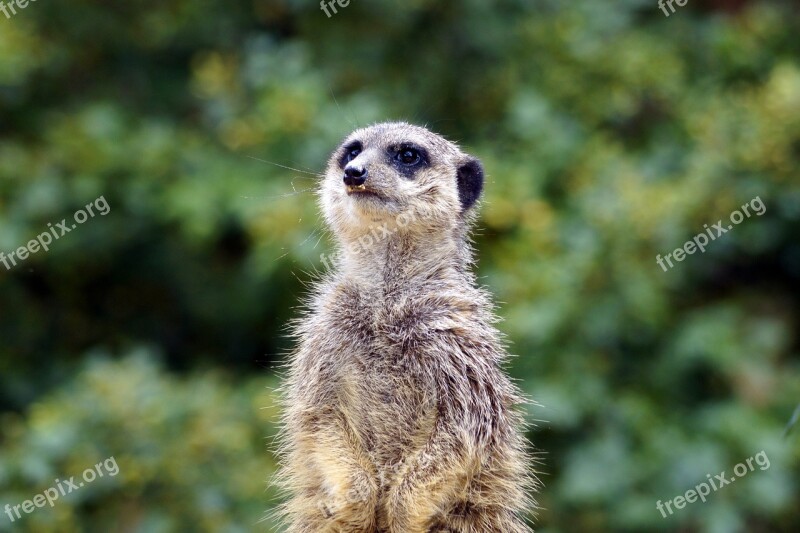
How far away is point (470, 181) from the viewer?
150 inches

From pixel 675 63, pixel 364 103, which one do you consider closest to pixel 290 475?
pixel 364 103

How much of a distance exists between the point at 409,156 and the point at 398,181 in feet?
0.60

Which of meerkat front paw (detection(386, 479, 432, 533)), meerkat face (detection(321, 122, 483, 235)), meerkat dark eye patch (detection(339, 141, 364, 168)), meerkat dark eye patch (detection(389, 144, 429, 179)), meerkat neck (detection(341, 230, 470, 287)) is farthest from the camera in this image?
meerkat dark eye patch (detection(339, 141, 364, 168))

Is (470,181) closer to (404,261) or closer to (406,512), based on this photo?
(404,261)

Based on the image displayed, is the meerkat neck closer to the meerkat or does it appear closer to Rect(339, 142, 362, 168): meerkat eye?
the meerkat

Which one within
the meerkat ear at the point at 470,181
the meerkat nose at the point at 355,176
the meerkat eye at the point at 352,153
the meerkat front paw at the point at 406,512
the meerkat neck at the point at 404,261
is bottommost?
the meerkat front paw at the point at 406,512

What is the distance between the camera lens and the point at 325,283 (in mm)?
Result: 3516

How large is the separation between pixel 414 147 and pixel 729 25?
3.53 m

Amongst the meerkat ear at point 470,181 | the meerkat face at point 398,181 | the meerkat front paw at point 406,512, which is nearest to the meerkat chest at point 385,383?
the meerkat front paw at point 406,512

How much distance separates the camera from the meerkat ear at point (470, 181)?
3.78 meters

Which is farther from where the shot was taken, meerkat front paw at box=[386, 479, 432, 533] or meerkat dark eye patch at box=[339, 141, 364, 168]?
meerkat dark eye patch at box=[339, 141, 364, 168]

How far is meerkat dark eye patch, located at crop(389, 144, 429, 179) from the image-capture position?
3.57 meters

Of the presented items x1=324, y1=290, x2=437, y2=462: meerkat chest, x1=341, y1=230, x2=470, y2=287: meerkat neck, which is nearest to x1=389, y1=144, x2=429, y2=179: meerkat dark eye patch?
x1=341, y1=230, x2=470, y2=287: meerkat neck

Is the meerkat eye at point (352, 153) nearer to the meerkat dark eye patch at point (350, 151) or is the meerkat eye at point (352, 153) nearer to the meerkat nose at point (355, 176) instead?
the meerkat dark eye patch at point (350, 151)
